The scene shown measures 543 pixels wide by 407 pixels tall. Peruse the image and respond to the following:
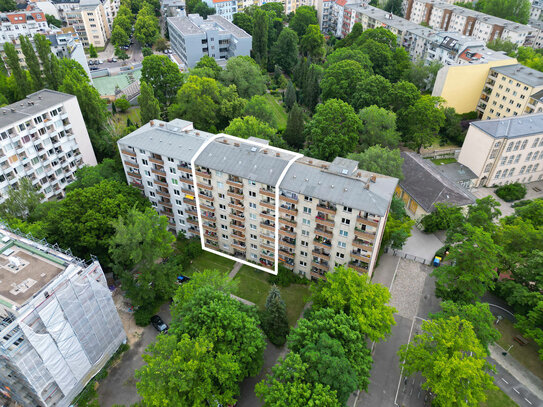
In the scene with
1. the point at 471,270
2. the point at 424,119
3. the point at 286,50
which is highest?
the point at 286,50

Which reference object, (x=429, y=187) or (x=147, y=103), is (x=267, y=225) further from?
(x=147, y=103)

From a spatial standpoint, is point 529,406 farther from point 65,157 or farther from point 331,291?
point 65,157

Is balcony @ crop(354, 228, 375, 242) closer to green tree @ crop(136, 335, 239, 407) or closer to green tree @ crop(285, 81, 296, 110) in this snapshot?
green tree @ crop(136, 335, 239, 407)

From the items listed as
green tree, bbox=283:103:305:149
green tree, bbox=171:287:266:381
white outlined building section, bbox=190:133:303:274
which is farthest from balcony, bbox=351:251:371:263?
green tree, bbox=283:103:305:149

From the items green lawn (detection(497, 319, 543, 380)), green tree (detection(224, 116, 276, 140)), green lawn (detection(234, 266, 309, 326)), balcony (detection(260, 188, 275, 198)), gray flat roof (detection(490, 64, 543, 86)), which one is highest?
gray flat roof (detection(490, 64, 543, 86))

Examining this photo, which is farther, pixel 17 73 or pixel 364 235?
pixel 17 73

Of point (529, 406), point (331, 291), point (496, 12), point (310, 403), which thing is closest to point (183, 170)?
point (331, 291)

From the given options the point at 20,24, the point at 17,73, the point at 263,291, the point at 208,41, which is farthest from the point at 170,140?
the point at 20,24

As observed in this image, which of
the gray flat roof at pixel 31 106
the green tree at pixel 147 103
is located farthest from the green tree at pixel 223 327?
the green tree at pixel 147 103
